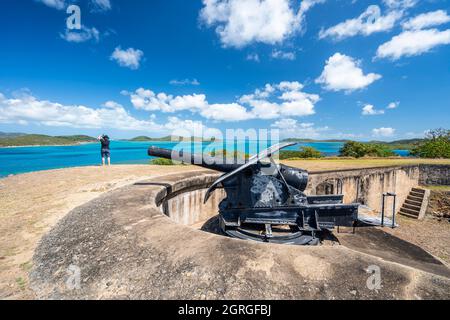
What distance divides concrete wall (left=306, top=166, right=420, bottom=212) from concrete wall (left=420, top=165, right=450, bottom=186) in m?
1.09

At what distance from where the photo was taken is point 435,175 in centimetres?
1549

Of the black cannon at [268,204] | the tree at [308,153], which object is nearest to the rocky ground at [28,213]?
the black cannon at [268,204]

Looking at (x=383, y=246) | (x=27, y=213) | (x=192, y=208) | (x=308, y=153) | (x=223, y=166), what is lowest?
(x=383, y=246)

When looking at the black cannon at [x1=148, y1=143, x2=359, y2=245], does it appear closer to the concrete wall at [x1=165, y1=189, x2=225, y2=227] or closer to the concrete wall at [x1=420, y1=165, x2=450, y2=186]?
the concrete wall at [x1=165, y1=189, x2=225, y2=227]

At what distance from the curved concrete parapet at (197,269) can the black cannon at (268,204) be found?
162 cm

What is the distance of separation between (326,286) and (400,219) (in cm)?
1646

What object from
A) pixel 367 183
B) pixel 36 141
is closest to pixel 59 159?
pixel 367 183

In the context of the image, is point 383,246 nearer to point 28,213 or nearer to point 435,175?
point 28,213

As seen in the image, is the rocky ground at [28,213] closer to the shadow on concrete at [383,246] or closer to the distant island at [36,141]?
the shadow on concrete at [383,246]

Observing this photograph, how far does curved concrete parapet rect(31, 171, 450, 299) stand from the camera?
1.55 metres

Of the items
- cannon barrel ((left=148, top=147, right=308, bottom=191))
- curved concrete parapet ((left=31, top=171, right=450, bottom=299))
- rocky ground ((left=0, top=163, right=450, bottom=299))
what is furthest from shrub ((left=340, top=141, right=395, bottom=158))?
rocky ground ((left=0, top=163, right=450, bottom=299))

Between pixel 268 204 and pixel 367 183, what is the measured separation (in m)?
10.9
